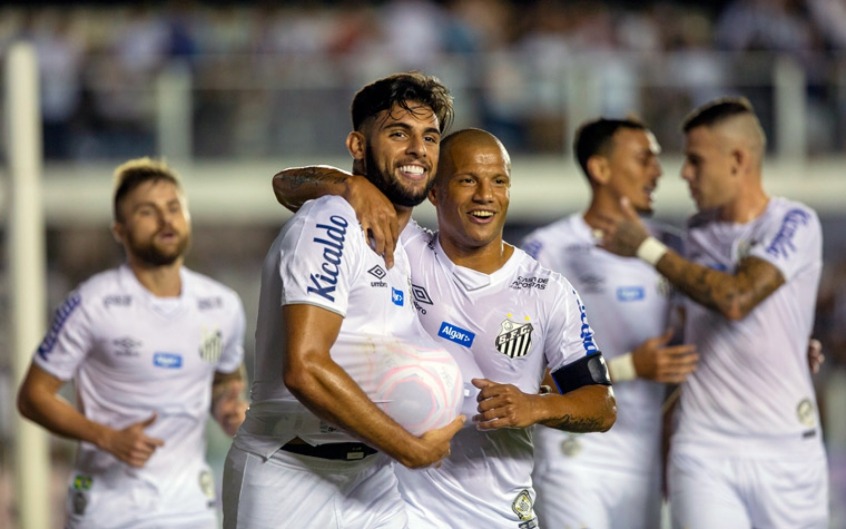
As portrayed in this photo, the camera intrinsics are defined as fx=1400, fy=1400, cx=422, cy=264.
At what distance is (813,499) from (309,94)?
376 inches

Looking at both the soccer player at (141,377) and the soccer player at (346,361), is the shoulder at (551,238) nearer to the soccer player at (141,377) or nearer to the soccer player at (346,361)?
the soccer player at (141,377)

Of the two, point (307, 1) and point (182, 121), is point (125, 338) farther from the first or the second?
point (307, 1)

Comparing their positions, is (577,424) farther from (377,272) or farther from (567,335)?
(377,272)

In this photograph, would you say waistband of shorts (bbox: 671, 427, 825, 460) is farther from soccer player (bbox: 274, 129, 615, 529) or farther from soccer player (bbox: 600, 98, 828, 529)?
soccer player (bbox: 274, 129, 615, 529)

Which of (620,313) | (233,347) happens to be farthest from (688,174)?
(233,347)

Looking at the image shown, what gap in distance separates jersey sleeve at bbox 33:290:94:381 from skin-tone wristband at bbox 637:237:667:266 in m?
2.69

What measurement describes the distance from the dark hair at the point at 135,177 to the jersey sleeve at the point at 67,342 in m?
0.54

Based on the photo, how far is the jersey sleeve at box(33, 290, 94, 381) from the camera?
6.75 meters

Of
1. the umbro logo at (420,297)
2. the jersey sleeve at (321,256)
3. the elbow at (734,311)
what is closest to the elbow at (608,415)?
the umbro logo at (420,297)

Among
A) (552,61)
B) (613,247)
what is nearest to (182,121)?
(552,61)

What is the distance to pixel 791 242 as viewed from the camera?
6.63m

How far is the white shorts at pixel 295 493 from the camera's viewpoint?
4750 mm

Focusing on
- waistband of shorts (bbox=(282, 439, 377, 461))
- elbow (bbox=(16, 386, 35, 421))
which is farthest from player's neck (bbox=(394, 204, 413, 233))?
elbow (bbox=(16, 386, 35, 421))

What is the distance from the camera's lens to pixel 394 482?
16.8 ft
